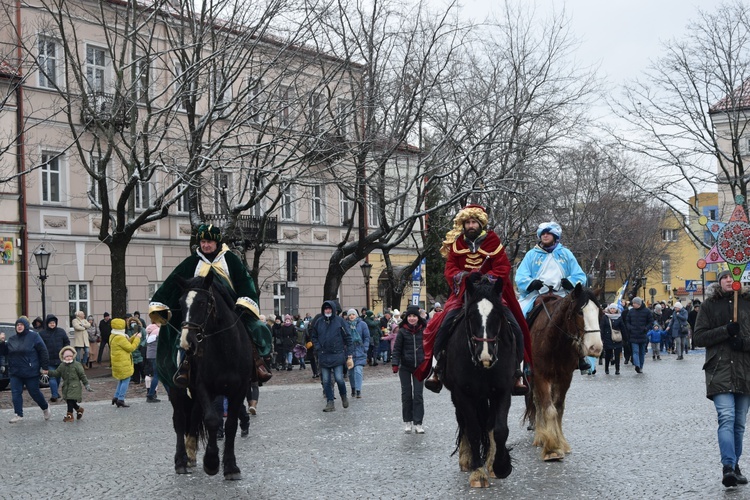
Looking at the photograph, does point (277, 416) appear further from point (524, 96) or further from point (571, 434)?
point (524, 96)

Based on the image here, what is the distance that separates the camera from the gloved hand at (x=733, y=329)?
376 inches

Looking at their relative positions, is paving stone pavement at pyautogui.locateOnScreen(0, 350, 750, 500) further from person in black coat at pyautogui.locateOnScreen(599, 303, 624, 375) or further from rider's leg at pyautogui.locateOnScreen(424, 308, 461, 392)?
person in black coat at pyautogui.locateOnScreen(599, 303, 624, 375)

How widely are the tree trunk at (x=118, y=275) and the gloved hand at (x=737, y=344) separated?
19788 millimetres

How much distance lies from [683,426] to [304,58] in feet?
56.0

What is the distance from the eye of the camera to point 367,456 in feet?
40.0

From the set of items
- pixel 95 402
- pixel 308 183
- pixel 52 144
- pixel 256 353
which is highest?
pixel 52 144

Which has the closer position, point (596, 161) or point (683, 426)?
point (683, 426)

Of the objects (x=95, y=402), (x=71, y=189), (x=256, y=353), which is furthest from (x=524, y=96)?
(x=256, y=353)

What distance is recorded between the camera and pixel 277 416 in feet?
59.3

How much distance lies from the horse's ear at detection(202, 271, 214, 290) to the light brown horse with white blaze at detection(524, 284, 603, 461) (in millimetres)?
3812

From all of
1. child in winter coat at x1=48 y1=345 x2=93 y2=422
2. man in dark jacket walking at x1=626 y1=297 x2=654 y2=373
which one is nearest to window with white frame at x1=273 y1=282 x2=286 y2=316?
man in dark jacket walking at x1=626 y1=297 x2=654 y2=373

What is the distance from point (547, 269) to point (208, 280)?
460cm

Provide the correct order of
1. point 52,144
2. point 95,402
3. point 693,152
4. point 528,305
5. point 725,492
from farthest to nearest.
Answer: point 693,152 → point 52,144 → point 95,402 → point 528,305 → point 725,492

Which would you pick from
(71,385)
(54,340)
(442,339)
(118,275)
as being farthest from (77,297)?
(442,339)
